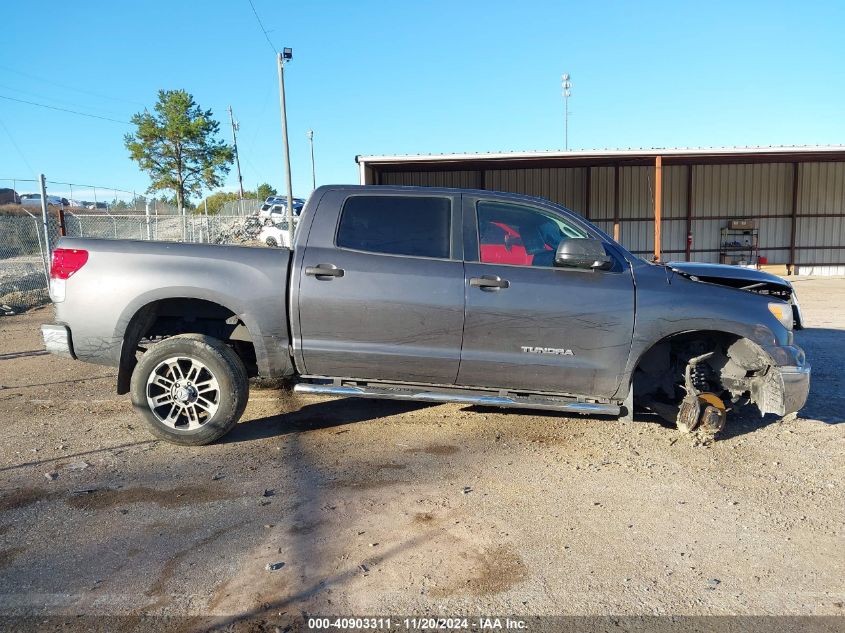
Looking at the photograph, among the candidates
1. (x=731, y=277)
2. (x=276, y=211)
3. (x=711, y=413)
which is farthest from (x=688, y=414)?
(x=276, y=211)

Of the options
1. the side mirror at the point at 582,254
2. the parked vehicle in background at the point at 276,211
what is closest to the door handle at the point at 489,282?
the side mirror at the point at 582,254

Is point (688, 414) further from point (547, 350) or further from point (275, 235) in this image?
point (275, 235)

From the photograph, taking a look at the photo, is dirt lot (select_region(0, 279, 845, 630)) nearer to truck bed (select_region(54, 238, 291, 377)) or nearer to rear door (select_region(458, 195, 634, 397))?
rear door (select_region(458, 195, 634, 397))

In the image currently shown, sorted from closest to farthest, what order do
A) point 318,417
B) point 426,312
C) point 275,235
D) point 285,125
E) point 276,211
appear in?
point 426,312 < point 318,417 < point 285,125 < point 275,235 < point 276,211

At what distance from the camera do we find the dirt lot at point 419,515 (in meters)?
2.88

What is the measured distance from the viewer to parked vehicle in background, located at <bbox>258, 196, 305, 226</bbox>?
92.3 ft

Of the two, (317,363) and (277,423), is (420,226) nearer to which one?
(317,363)

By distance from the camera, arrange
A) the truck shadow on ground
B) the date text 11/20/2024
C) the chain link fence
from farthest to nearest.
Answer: the chain link fence, the truck shadow on ground, the date text 11/20/2024

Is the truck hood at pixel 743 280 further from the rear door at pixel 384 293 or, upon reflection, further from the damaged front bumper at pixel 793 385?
the rear door at pixel 384 293

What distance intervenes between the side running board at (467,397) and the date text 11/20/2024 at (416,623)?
2.03 meters

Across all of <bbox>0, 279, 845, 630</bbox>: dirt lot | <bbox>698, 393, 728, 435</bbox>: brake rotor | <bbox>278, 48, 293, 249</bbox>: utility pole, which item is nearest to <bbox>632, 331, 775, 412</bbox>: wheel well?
<bbox>698, 393, 728, 435</bbox>: brake rotor

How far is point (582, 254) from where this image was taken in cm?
443

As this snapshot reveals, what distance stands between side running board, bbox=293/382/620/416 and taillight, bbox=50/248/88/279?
190 centimetres

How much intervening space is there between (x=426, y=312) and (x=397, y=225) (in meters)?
0.77
